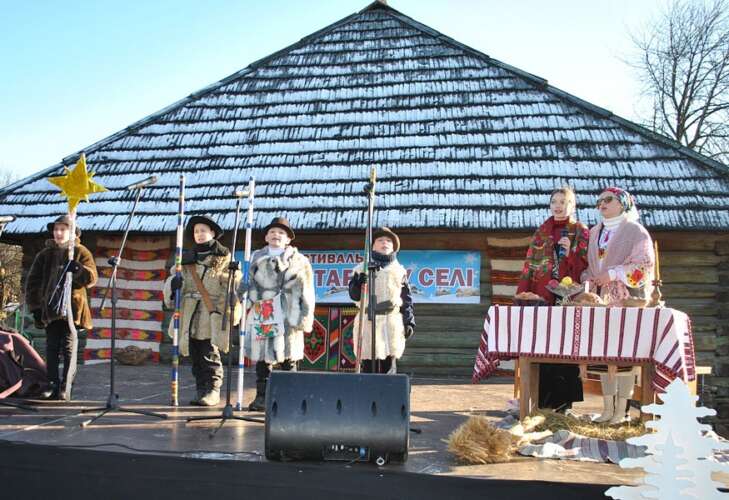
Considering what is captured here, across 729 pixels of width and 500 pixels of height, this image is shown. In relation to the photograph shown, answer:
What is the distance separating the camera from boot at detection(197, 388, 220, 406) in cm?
606

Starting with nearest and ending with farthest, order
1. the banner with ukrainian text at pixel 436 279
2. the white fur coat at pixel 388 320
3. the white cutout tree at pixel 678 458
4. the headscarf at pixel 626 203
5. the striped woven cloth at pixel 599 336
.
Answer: the white cutout tree at pixel 678 458
the striped woven cloth at pixel 599 336
the headscarf at pixel 626 203
the white fur coat at pixel 388 320
the banner with ukrainian text at pixel 436 279

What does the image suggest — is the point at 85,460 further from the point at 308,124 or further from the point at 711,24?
the point at 711,24

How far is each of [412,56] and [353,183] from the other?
3.38 meters

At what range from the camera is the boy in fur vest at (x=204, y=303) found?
6.05 metres

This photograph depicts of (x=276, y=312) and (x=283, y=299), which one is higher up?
(x=283, y=299)

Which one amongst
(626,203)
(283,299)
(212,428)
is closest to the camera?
(212,428)

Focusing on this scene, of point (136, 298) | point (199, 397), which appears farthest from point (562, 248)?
point (136, 298)

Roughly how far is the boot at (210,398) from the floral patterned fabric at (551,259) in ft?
9.38

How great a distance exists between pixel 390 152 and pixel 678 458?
770 cm

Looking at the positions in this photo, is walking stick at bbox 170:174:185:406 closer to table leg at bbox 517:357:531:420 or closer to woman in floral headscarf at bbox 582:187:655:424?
table leg at bbox 517:357:531:420

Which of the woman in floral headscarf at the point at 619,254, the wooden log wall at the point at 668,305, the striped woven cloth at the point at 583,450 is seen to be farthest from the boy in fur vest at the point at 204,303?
the wooden log wall at the point at 668,305

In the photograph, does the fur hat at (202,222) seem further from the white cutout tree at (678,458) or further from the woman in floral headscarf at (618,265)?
the white cutout tree at (678,458)

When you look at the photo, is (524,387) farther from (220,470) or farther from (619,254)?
(220,470)

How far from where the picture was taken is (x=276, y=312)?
5766mm
